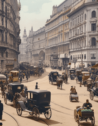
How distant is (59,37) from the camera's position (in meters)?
95.6

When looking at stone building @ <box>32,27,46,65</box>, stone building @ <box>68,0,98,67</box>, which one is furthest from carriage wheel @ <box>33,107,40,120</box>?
stone building @ <box>32,27,46,65</box>

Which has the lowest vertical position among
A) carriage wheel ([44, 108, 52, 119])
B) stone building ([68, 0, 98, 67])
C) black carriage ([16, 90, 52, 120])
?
carriage wheel ([44, 108, 52, 119])

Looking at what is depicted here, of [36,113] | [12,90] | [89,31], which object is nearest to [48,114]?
[36,113]

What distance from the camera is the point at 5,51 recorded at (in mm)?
54906

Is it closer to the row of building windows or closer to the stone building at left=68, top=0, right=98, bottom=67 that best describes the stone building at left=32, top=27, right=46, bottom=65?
the row of building windows

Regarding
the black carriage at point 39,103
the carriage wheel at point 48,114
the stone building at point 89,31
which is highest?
the stone building at point 89,31

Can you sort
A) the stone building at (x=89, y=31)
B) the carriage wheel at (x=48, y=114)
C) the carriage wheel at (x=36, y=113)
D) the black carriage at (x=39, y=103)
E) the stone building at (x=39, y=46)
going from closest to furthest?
the carriage wheel at (x=36, y=113) < the black carriage at (x=39, y=103) < the carriage wheel at (x=48, y=114) < the stone building at (x=89, y=31) < the stone building at (x=39, y=46)

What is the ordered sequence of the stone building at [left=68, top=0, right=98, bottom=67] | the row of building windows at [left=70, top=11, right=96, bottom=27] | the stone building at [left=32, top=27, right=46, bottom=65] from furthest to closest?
1. the stone building at [left=32, top=27, right=46, bottom=65]
2. the row of building windows at [left=70, top=11, right=96, bottom=27]
3. the stone building at [left=68, top=0, right=98, bottom=67]

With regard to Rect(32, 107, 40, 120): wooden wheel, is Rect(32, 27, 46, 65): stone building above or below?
above

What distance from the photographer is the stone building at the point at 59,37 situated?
284ft

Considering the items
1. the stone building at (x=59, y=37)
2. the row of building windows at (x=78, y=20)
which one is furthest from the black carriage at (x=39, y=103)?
the stone building at (x=59, y=37)

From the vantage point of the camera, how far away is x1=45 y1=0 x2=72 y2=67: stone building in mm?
86562

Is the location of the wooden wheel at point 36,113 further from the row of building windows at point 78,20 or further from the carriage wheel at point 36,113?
the row of building windows at point 78,20

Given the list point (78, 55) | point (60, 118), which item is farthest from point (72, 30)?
point (60, 118)
